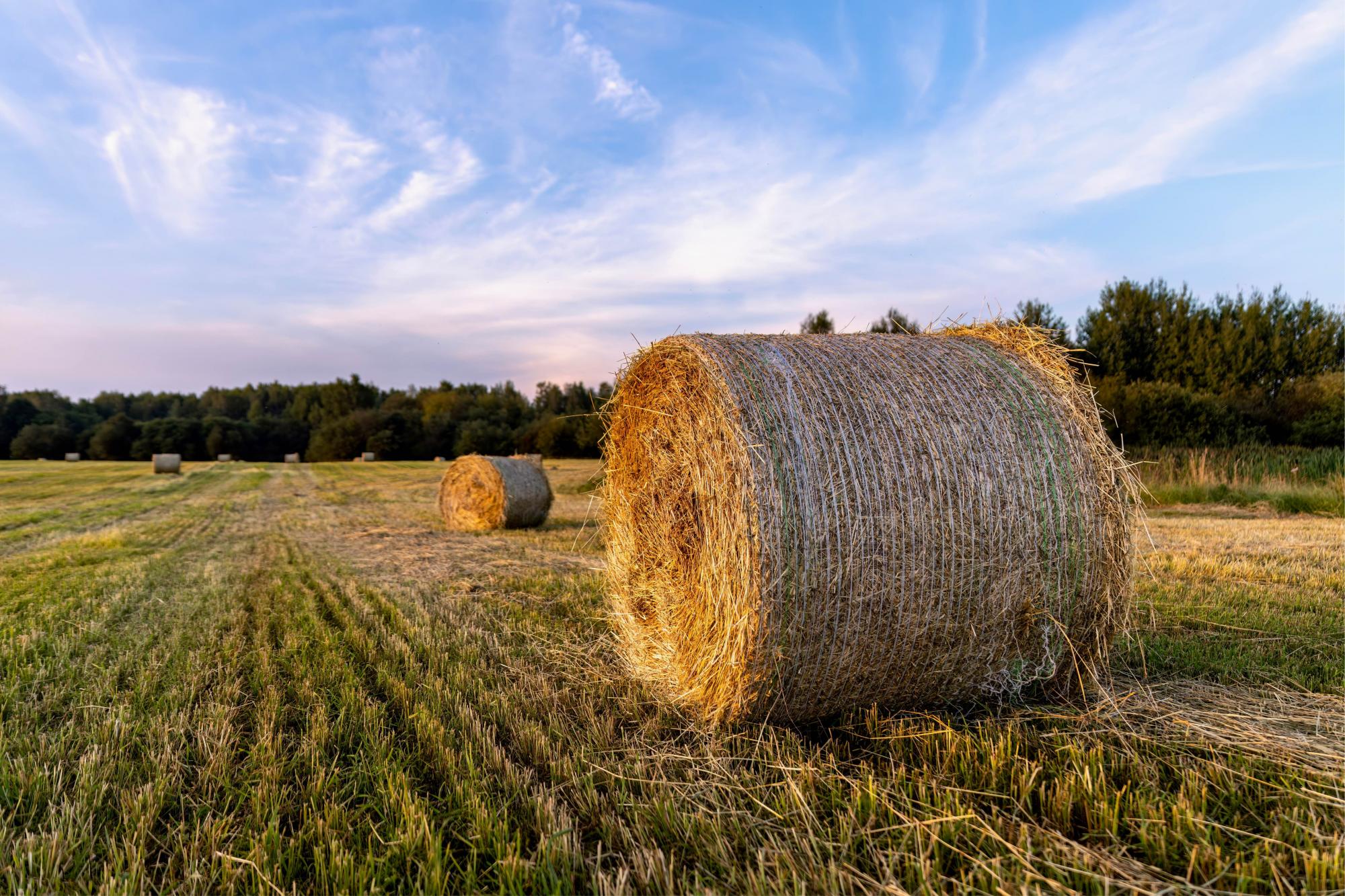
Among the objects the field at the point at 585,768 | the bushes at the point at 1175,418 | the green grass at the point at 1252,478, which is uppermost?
the bushes at the point at 1175,418

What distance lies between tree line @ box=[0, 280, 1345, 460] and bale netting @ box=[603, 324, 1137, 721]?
0.56m

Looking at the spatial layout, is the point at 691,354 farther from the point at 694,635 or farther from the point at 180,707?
the point at 180,707

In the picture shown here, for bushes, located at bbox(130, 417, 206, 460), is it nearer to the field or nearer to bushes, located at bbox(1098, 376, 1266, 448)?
the field

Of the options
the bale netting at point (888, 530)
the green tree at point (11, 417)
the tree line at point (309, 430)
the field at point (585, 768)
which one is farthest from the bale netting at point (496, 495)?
the green tree at point (11, 417)

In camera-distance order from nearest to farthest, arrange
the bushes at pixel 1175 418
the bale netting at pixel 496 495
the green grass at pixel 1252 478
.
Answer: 1. the bale netting at pixel 496 495
2. the green grass at pixel 1252 478
3. the bushes at pixel 1175 418

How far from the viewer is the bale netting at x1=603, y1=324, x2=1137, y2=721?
10.1 ft

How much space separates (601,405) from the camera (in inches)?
199

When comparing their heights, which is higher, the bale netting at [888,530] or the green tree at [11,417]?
the green tree at [11,417]

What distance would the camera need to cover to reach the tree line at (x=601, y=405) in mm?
21969

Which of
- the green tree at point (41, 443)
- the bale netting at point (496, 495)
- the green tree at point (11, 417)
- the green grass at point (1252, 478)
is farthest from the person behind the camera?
the green tree at point (11, 417)

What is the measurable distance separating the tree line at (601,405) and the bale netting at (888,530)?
0.56 metres

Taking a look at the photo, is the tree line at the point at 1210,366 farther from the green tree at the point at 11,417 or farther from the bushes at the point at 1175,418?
the green tree at the point at 11,417

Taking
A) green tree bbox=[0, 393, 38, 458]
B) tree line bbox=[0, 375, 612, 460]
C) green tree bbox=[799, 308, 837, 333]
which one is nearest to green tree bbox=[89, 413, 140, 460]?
tree line bbox=[0, 375, 612, 460]

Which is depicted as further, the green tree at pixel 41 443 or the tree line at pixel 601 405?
the green tree at pixel 41 443
